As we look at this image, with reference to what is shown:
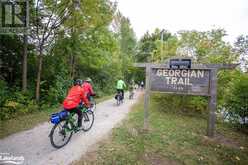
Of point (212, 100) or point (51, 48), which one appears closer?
point (212, 100)

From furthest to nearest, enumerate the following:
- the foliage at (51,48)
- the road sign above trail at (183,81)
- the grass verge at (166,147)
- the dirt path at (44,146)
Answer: the foliage at (51,48) < the road sign above trail at (183,81) < the grass verge at (166,147) < the dirt path at (44,146)

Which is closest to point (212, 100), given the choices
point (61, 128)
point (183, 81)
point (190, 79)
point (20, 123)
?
point (190, 79)

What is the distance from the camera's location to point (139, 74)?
1567 inches

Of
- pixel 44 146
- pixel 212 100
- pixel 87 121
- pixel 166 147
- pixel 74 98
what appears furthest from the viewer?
pixel 87 121

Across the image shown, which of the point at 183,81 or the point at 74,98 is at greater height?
the point at 183,81

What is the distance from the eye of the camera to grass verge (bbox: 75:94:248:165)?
421 centimetres

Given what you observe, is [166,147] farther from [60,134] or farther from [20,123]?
[20,123]

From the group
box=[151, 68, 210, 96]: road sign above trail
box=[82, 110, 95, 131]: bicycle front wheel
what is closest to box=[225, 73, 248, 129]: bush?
box=[151, 68, 210, 96]: road sign above trail

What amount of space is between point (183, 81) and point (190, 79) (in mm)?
232

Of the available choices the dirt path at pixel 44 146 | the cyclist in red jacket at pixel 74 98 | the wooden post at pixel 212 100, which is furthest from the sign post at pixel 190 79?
the cyclist in red jacket at pixel 74 98

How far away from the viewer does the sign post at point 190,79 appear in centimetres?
589

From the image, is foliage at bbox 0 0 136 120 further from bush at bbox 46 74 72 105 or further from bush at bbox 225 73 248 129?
bush at bbox 225 73 248 129

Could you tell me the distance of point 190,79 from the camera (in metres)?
6.00

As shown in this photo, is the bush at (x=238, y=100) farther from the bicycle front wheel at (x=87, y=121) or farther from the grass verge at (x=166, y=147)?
the bicycle front wheel at (x=87, y=121)
